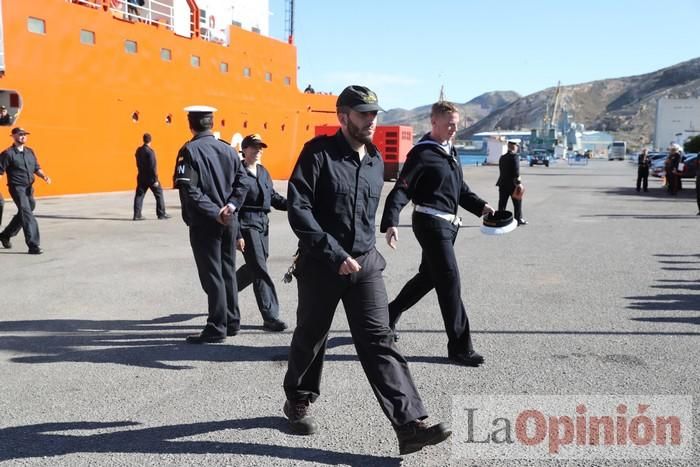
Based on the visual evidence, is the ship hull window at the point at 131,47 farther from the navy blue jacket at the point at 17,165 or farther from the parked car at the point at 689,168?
the parked car at the point at 689,168

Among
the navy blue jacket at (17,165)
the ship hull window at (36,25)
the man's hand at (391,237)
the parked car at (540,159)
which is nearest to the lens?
the man's hand at (391,237)

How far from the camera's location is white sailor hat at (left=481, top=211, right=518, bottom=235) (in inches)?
197

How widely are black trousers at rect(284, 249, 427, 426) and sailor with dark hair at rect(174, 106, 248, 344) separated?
1932 mm

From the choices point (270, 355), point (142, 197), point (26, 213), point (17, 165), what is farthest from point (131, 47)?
point (270, 355)

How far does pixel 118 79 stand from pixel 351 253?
1781 cm

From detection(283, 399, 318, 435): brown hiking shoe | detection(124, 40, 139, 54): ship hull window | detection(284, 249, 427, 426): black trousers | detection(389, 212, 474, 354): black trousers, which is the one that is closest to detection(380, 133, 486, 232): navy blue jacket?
detection(389, 212, 474, 354): black trousers

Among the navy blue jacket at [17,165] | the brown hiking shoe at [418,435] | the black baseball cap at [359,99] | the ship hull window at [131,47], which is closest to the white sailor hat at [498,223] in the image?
the black baseball cap at [359,99]

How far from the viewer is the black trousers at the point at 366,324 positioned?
3.37 metres

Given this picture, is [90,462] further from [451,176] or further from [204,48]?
[204,48]

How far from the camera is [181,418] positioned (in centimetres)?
389

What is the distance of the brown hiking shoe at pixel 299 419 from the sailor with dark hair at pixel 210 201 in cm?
190

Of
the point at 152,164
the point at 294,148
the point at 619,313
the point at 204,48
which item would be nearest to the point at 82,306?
the point at 619,313

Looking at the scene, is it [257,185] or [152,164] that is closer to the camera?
[257,185]

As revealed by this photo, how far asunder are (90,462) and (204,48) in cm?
2091
